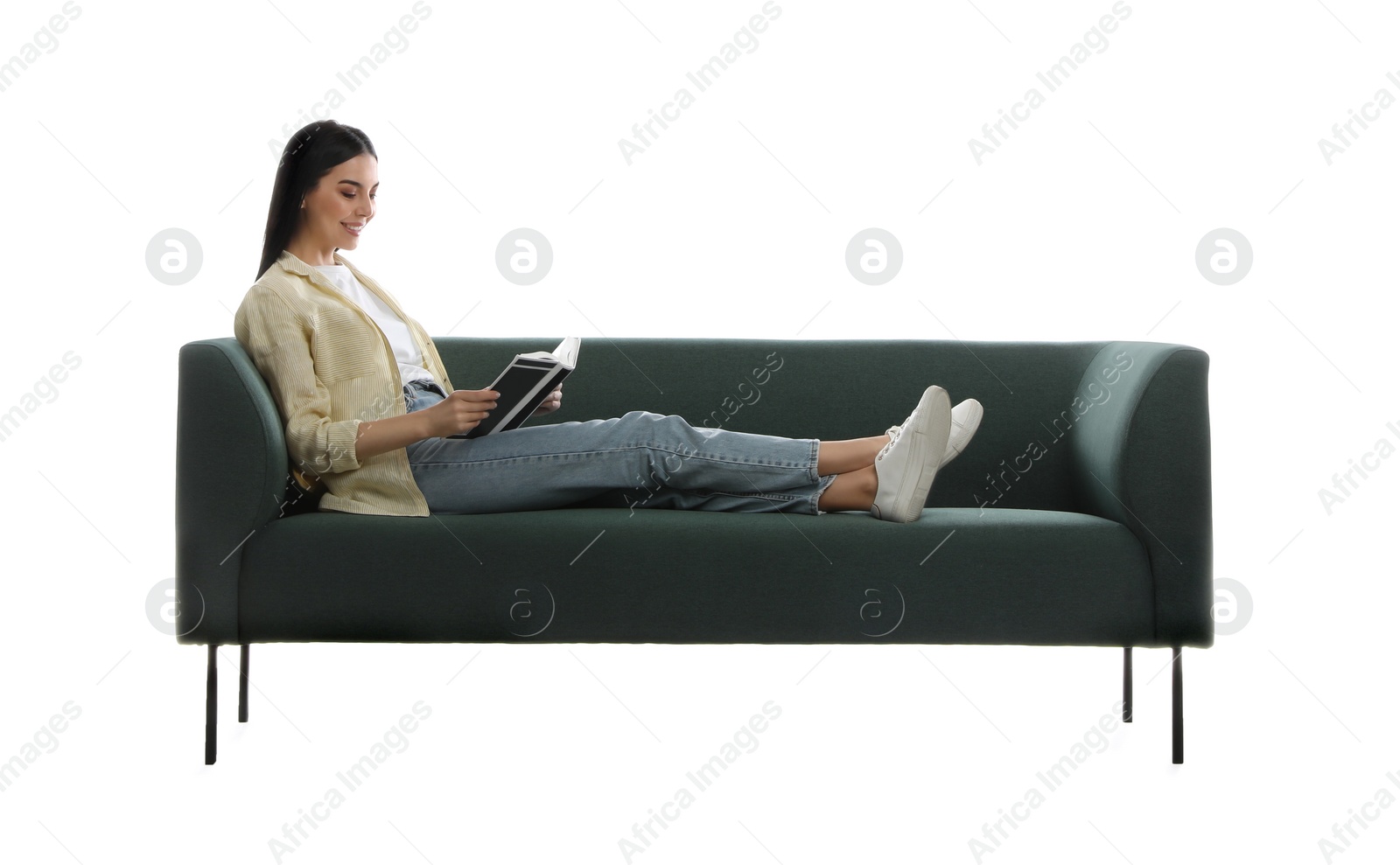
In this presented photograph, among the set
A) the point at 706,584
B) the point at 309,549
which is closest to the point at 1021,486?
the point at 706,584

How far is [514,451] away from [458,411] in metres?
0.15

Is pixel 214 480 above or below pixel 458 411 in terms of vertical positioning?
below

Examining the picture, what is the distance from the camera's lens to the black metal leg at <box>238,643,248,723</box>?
256 centimetres

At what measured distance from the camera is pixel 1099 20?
2799 mm

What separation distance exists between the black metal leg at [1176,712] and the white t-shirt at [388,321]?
5.39 ft

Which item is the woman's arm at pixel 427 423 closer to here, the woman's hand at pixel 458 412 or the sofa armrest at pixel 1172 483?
the woman's hand at pixel 458 412

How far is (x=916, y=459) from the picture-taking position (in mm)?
2281

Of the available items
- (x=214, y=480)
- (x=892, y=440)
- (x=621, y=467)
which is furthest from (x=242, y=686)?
(x=892, y=440)

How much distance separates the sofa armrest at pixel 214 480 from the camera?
2225mm

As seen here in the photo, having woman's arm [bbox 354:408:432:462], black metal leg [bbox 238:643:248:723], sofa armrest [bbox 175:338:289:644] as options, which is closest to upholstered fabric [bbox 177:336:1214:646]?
sofa armrest [bbox 175:338:289:644]

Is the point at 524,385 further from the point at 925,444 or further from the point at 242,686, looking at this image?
the point at 242,686

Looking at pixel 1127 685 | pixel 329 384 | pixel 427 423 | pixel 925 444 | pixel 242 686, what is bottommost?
pixel 242 686

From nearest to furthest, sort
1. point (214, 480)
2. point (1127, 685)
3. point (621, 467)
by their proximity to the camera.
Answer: point (214, 480)
point (621, 467)
point (1127, 685)

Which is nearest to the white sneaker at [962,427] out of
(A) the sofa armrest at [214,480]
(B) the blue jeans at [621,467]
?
(B) the blue jeans at [621,467]
